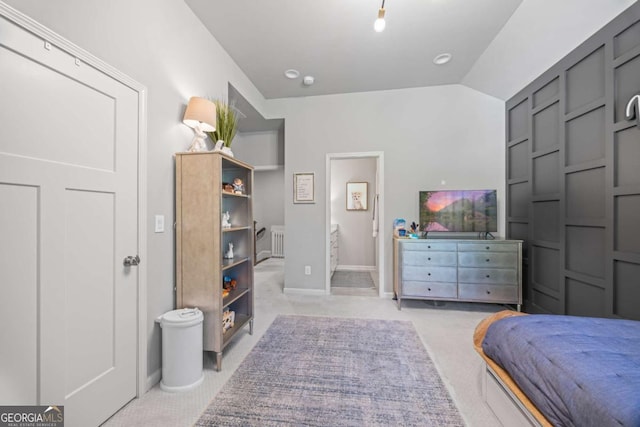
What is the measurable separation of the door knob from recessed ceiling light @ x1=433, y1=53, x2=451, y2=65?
3400mm

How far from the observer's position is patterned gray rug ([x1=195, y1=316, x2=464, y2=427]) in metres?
1.38

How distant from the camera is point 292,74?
302cm

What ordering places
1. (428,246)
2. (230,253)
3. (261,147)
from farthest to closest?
(261,147)
(428,246)
(230,253)

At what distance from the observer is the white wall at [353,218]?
5.14 m

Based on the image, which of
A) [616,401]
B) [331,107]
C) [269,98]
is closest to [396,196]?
[331,107]

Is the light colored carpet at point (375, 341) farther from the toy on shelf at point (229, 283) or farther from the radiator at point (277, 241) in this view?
the radiator at point (277, 241)

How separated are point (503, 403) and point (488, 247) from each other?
1885mm

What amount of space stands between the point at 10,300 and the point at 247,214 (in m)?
1.60

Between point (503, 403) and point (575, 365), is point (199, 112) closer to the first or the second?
point (575, 365)

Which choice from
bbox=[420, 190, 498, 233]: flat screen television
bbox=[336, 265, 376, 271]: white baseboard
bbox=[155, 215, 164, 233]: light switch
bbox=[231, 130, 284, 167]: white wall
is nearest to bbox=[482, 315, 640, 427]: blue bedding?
bbox=[420, 190, 498, 233]: flat screen television

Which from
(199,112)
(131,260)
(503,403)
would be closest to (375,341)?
(503,403)

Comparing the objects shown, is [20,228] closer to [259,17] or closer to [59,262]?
[59,262]

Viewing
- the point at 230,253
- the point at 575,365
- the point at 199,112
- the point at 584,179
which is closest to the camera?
the point at 575,365

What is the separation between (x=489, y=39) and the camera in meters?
2.43
